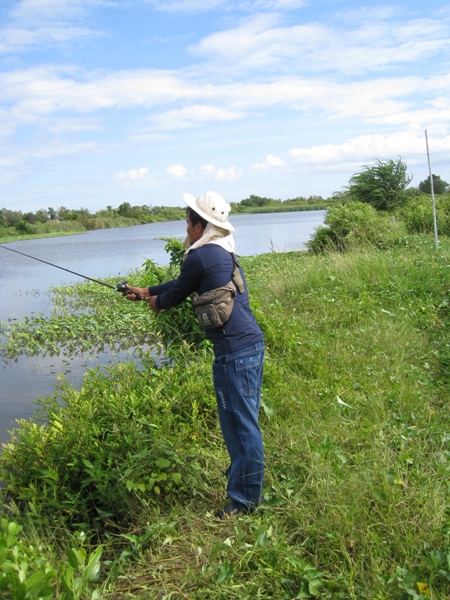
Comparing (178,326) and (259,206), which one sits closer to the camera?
(178,326)

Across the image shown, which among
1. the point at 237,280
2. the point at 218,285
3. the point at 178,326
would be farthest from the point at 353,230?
the point at 218,285

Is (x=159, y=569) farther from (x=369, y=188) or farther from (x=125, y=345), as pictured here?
(x=369, y=188)

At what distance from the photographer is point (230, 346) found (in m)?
3.28

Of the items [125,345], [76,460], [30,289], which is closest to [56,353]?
[125,345]

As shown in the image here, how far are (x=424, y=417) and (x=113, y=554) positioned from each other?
2.49m

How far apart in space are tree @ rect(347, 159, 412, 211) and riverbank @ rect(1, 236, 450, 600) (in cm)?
1307

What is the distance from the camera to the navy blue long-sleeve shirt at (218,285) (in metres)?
3.27

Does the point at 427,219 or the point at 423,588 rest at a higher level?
the point at 427,219

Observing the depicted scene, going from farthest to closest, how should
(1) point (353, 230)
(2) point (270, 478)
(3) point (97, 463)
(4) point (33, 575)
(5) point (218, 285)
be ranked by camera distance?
1. (1) point (353, 230)
2. (3) point (97, 463)
3. (2) point (270, 478)
4. (5) point (218, 285)
5. (4) point (33, 575)

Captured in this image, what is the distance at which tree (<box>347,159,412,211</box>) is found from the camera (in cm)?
1831

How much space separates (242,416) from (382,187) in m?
16.6

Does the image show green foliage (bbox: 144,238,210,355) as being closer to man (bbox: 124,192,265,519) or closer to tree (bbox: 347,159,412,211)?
man (bbox: 124,192,265,519)

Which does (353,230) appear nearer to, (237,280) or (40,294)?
(40,294)

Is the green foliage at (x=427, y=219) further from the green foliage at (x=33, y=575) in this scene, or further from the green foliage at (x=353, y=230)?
the green foliage at (x=33, y=575)
